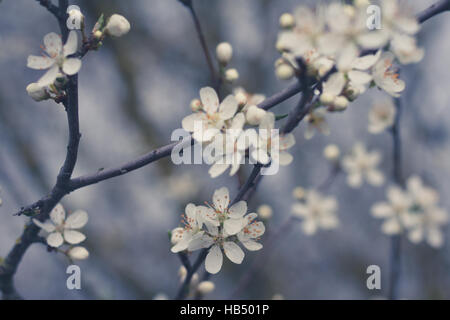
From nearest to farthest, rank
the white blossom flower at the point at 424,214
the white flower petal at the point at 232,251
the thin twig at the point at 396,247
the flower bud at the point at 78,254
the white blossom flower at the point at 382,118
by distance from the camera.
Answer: the white flower petal at the point at 232,251
the flower bud at the point at 78,254
the thin twig at the point at 396,247
the white blossom flower at the point at 382,118
the white blossom flower at the point at 424,214

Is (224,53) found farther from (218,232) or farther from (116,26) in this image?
(218,232)

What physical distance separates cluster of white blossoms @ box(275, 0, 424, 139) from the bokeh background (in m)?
3.23

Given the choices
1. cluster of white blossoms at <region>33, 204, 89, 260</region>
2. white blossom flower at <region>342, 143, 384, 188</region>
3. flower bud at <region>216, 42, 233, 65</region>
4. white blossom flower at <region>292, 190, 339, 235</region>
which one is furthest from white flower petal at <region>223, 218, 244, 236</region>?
white blossom flower at <region>342, 143, 384, 188</region>

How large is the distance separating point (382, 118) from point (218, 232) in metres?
1.89

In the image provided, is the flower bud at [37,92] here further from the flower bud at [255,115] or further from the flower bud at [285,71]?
the flower bud at [285,71]

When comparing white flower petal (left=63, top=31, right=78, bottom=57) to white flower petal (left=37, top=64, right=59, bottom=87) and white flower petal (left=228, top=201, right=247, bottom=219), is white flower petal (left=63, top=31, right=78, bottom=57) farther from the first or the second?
white flower petal (left=228, top=201, right=247, bottom=219)

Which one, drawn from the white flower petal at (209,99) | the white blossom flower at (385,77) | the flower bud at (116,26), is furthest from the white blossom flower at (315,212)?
the flower bud at (116,26)

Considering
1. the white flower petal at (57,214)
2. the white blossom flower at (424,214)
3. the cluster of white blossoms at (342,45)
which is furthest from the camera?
the white blossom flower at (424,214)

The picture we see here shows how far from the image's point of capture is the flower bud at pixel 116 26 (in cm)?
136

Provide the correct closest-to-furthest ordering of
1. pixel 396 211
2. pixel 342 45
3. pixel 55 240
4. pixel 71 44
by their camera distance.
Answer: pixel 342 45 < pixel 71 44 < pixel 55 240 < pixel 396 211

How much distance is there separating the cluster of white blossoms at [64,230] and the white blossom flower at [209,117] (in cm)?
68

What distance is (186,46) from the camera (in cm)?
542

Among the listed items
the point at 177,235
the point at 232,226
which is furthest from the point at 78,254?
the point at 232,226

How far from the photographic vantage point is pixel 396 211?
127 inches
